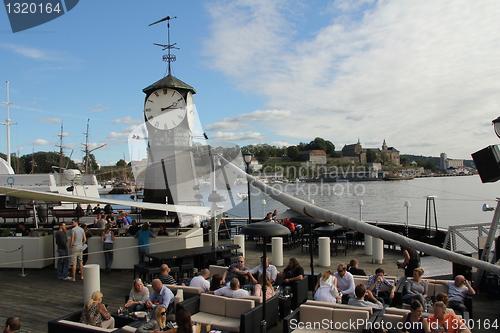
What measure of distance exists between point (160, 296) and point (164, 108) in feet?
45.5

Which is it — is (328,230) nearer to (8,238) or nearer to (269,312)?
(269,312)

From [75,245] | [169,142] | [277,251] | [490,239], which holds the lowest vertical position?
[277,251]

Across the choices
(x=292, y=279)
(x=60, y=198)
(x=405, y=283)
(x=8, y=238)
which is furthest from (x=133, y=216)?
(x=405, y=283)

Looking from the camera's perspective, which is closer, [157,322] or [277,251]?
→ [157,322]

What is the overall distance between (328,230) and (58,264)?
8.29 m

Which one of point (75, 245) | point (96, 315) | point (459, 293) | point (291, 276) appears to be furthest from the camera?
point (75, 245)

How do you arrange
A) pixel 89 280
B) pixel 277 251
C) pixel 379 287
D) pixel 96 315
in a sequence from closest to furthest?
1. pixel 96 315
2. pixel 379 287
3. pixel 89 280
4. pixel 277 251

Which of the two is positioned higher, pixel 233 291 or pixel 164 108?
pixel 164 108

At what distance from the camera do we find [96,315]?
5.65 metres

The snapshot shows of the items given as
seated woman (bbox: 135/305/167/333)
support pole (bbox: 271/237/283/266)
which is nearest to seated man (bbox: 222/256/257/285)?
seated woman (bbox: 135/305/167/333)

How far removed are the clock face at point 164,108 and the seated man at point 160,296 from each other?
1359 centimetres

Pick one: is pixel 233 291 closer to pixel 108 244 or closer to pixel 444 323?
pixel 444 323

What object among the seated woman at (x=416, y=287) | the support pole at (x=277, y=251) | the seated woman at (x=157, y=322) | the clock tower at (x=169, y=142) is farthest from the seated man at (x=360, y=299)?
the clock tower at (x=169, y=142)

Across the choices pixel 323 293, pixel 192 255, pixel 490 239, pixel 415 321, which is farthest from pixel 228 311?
pixel 490 239
